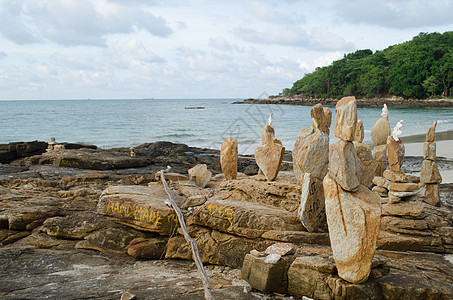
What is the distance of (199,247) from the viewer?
5961mm

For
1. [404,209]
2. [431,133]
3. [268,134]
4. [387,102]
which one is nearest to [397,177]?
[404,209]

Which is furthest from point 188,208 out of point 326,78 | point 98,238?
point 326,78

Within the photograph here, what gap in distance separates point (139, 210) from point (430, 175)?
611cm

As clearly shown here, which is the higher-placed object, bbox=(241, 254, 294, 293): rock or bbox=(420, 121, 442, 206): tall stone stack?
bbox=(420, 121, 442, 206): tall stone stack

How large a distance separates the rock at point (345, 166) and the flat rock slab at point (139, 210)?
10.5 feet

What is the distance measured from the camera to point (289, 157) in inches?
768

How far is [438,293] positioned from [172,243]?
12.8 feet

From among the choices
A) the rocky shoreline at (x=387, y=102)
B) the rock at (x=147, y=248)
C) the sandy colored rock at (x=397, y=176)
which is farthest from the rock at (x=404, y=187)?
the rocky shoreline at (x=387, y=102)

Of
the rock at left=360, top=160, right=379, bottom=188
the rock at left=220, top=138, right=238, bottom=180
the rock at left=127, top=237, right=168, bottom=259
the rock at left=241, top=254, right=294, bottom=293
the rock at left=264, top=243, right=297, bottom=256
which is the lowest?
the rock at left=127, top=237, right=168, bottom=259

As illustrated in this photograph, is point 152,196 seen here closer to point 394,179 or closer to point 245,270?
point 245,270

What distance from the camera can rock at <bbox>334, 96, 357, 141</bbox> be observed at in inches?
163

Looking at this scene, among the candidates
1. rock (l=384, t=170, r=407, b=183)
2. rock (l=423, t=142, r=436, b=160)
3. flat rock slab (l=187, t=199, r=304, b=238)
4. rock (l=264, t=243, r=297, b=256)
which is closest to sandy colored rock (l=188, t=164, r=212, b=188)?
flat rock slab (l=187, t=199, r=304, b=238)

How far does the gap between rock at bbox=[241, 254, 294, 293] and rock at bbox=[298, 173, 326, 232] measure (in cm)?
100

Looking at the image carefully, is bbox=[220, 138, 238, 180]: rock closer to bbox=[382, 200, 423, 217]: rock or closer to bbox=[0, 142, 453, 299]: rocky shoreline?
bbox=[0, 142, 453, 299]: rocky shoreline
